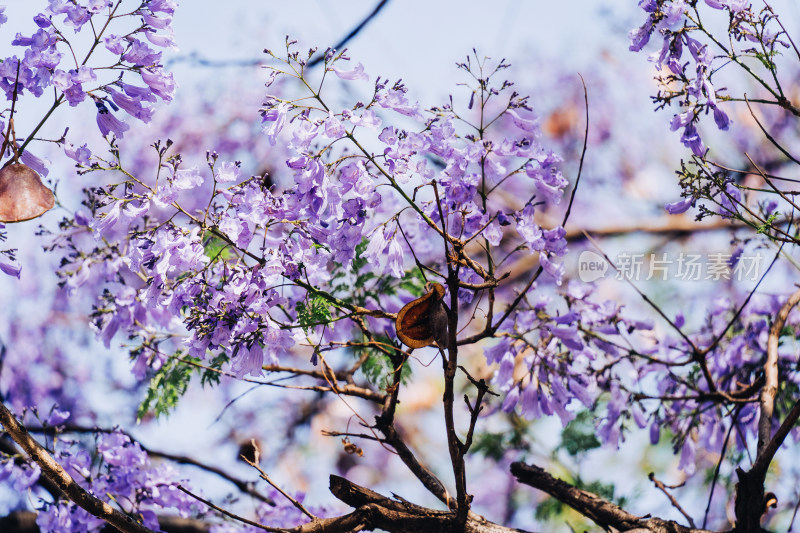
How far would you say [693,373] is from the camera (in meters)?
2.49

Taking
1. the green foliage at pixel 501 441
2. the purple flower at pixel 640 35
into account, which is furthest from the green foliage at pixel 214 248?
the green foliage at pixel 501 441

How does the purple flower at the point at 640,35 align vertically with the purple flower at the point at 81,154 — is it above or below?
above

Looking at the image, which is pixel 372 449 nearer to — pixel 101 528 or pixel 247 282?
pixel 101 528

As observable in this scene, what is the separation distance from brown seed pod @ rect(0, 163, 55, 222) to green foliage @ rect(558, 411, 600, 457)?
1819mm

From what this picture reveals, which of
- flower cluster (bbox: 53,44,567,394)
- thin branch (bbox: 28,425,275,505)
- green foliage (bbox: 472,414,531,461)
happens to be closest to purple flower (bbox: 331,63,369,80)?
flower cluster (bbox: 53,44,567,394)

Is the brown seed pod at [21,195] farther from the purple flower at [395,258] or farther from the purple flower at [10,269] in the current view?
the purple flower at [395,258]

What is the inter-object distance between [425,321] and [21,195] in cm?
74

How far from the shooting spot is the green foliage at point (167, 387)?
2.14 m

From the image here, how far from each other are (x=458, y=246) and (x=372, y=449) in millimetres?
5033

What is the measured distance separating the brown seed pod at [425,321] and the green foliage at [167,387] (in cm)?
90

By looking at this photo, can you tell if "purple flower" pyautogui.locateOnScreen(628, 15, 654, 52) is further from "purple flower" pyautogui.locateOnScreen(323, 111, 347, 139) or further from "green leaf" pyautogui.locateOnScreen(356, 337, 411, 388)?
"green leaf" pyautogui.locateOnScreen(356, 337, 411, 388)

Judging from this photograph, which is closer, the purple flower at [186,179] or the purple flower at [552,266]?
the purple flower at [186,179]

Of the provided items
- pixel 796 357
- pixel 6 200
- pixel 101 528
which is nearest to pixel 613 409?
pixel 796 357

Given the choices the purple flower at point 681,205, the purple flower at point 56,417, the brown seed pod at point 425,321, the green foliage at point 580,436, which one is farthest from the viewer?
the green foliage at point 580,436
